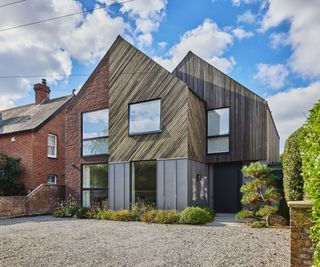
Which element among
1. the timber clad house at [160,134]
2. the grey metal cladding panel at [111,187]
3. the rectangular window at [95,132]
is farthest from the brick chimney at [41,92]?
the grey metal cladding panel at [111,187]

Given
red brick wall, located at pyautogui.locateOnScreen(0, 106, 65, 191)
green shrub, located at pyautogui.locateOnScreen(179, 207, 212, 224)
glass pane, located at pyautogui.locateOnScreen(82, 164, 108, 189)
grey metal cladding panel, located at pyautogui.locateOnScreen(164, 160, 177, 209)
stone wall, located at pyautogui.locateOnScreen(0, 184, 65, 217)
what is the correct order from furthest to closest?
red brick wall, located at pyautogui.locateOnScreen(0, 106, 65, 191) < glass pane, located at pyautogui.locateOnScreen(82, 164, 108, 189) < stone wall, located at pyautogui.locateOnScreen(0, 184, 65, 217) < grey metal cladding panel, located at pyautogui.locateOnScreen(164, 160, 177, 209) < green shrub, located at pyautogui.locateOnScreen(179, 207, 212, 224)

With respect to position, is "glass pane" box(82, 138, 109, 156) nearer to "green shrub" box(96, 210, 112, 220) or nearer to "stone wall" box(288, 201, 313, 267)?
"green shrub" box(96, 210, 112, 220)

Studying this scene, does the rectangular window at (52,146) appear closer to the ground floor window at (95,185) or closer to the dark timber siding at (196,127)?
the ground floor window at (95,185)

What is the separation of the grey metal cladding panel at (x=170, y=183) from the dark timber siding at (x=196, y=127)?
35.5 inches

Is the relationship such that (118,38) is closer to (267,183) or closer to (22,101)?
(267,183)

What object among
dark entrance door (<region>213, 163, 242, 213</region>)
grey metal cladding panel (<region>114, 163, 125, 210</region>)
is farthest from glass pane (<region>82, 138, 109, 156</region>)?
dark entrance door (<region>213, 163, 242, 213</region>)

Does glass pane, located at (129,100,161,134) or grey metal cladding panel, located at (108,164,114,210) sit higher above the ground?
glass pane, located at (129,100,161,134)

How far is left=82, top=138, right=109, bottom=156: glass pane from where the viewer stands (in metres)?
14.2

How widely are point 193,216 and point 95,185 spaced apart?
20.0 feet

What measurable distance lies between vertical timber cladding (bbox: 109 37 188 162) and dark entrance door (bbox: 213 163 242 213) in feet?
11.1

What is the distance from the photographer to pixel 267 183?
33.0 ft

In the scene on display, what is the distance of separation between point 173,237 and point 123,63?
361 inches

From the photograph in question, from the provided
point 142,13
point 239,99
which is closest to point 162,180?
point 239,99

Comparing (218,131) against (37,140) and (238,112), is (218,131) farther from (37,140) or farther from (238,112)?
(37,140)
